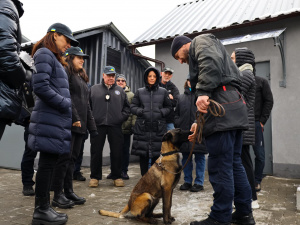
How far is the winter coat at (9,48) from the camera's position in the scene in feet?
6.84

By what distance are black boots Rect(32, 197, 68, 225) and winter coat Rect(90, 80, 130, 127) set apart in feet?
7.57

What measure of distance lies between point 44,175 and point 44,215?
401 mm

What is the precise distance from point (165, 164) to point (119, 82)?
368 cm

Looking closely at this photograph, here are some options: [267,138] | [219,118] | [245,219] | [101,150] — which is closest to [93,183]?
[101,150]

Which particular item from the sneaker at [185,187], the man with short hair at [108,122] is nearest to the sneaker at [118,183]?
the man with short hair at [108,122]

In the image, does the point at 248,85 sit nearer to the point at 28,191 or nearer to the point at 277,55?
the point at 28,191

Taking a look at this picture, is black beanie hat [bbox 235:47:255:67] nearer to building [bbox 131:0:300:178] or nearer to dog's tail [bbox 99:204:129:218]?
dog's tail [bbox 99:204:129:218]

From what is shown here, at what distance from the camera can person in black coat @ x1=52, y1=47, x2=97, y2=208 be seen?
11.4 ft

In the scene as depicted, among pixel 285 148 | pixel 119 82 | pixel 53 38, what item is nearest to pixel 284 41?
pixel 285 148

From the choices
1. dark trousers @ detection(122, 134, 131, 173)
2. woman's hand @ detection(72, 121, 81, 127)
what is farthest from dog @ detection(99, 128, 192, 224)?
dark trousers @ detection(122, 134, 131, 173)

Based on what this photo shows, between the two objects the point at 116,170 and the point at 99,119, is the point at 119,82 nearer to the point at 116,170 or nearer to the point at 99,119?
the point at 99,119

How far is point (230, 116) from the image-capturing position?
2.58 meters

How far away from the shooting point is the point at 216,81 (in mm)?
2494

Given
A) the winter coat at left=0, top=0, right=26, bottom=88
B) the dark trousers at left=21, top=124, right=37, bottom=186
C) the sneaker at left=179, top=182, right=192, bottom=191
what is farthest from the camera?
the sneaker at left=179, top=182, right=192, bottom=191
